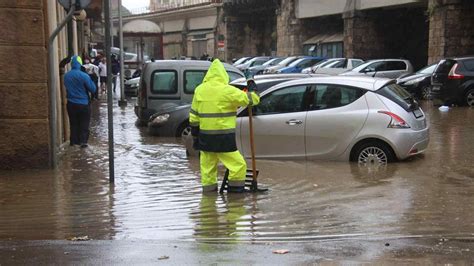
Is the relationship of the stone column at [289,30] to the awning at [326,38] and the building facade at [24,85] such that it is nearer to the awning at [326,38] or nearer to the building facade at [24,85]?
the awning at [326,38]

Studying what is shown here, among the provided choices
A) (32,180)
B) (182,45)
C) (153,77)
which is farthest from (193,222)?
→ (182,45)

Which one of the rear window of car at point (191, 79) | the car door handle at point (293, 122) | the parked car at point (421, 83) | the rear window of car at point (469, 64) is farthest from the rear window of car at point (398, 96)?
the parked car at point (421, 83)

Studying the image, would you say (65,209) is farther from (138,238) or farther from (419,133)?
(419,133)

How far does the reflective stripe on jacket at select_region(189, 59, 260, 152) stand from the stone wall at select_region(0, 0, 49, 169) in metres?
3.02

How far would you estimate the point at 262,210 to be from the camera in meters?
6.76

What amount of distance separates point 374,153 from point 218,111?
318 centimetres

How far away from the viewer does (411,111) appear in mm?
9461

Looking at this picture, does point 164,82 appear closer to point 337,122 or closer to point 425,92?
point 337,122

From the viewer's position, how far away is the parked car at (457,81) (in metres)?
19.6

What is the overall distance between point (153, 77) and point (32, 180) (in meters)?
6.07

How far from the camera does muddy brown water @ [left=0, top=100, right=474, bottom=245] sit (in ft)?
19.3

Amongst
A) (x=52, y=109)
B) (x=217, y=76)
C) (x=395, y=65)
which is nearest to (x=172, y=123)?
(x=52, y=109)

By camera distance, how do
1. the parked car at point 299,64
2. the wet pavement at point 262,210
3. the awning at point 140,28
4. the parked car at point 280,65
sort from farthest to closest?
the awning at point 140,28 < the parked car at point 280,65 < the parked car at point 299,64 < the wet pavement at point 262,210

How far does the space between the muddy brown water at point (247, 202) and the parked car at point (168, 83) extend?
11.9ft
